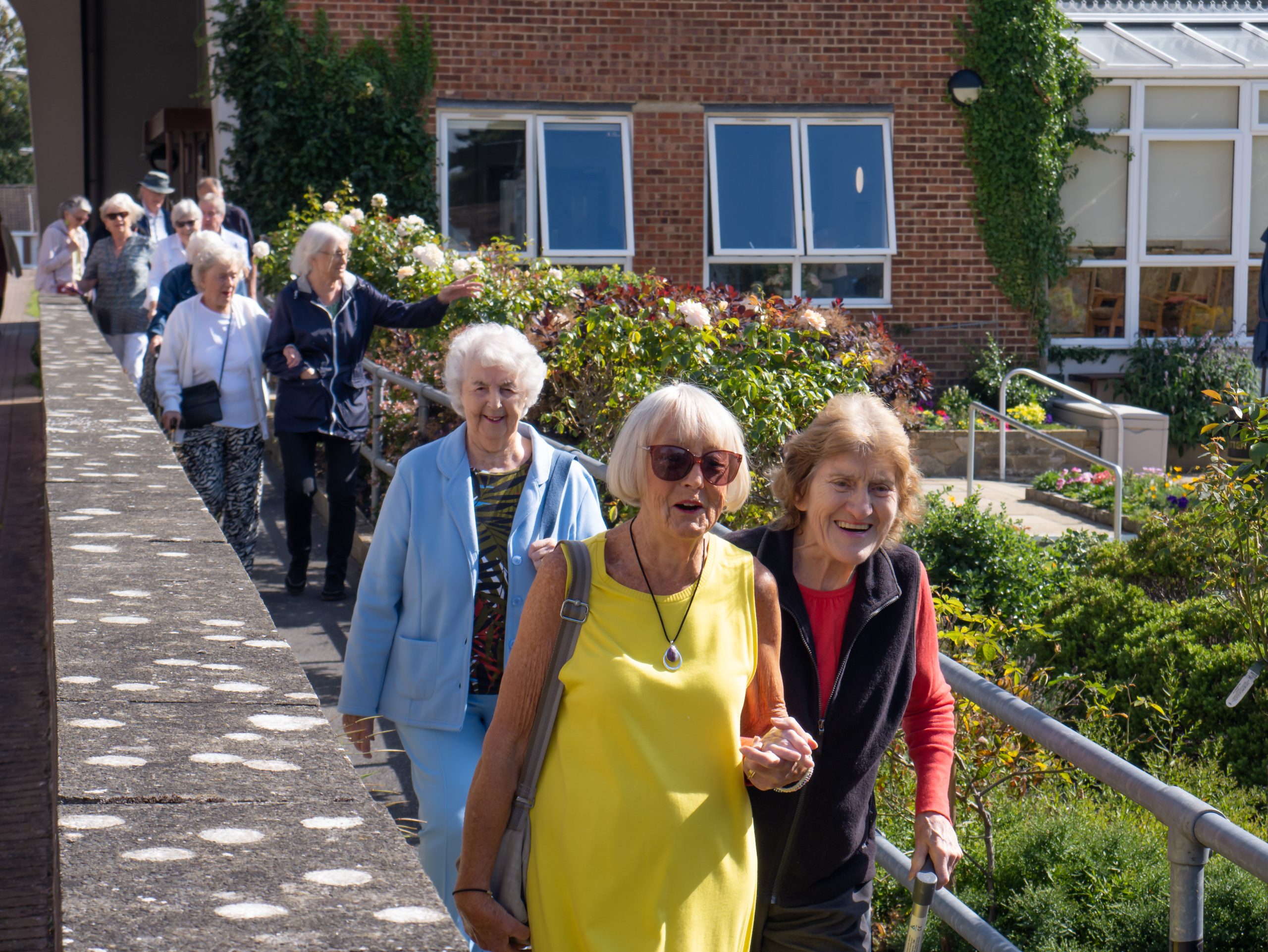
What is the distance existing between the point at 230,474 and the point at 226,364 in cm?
50

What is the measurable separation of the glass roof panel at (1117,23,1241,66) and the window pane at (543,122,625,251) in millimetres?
6097

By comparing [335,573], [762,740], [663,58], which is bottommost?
[335,573]

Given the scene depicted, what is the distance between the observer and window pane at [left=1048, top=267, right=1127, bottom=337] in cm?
1493

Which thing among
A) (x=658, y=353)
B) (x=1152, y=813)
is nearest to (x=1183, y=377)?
(x=658, y=353)

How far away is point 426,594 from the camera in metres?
3.22

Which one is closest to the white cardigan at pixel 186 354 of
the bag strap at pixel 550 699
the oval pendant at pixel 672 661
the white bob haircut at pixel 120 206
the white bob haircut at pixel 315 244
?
the white bob haircut at pixel 315 244

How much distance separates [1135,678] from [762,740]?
393 centimetres

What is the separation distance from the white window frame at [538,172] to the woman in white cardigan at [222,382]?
23.8 ft

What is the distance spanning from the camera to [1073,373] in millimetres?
14781

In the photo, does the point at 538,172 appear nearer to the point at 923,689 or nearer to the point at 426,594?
the point at 426,594

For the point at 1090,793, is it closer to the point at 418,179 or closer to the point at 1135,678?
the point at 1135,678

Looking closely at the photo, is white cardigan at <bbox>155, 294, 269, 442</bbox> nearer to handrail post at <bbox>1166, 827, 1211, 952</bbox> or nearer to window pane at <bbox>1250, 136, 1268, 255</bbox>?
handrail post at <bbox>1166, 827, 1211, 952</bbox>

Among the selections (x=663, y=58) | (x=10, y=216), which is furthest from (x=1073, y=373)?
(x=10, y=216)

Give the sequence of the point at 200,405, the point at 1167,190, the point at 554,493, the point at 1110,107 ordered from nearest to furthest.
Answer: the point at 554,493, the point at 200,405, the point at 1110,107, the point at 1167,190
